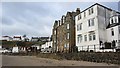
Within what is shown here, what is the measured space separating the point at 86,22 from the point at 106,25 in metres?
4.81

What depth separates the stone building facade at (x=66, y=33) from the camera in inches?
2034

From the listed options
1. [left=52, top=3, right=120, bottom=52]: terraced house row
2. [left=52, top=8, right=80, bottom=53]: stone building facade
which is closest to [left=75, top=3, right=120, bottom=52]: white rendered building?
[left=52, top=3, right=120, bottom=52]: terraced house row

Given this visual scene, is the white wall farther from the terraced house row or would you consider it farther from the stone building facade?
the stone building facade

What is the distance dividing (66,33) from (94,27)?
14653 millimetres

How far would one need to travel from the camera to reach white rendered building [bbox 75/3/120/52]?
129 feet

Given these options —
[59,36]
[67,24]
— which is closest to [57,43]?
[59,36]

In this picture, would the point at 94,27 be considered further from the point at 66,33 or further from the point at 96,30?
the point at 66,33

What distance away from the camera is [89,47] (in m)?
41.0

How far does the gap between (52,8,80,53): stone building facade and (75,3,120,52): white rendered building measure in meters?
5.94

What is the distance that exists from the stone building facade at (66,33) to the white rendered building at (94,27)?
594cm

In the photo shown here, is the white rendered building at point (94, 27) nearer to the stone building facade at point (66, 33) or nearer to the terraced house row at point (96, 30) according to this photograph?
the terraced house row at point (96, 30)

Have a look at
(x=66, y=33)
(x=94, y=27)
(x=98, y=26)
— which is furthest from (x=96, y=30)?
(x=66, y=33)

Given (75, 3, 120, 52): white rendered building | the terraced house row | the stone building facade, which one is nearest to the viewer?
the terraced house row

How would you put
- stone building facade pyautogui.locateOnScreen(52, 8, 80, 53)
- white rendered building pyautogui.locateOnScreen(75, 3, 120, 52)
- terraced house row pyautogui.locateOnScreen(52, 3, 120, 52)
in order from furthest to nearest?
stone building facade pyautogui.locateOnScreen(52, 8, 80, 53)
white rendered building pyautogui.locateOnScreen(75, 3, 120, 52)
terraced house row pyautogui.locateOnScreen(52, 3, 120, 52)
